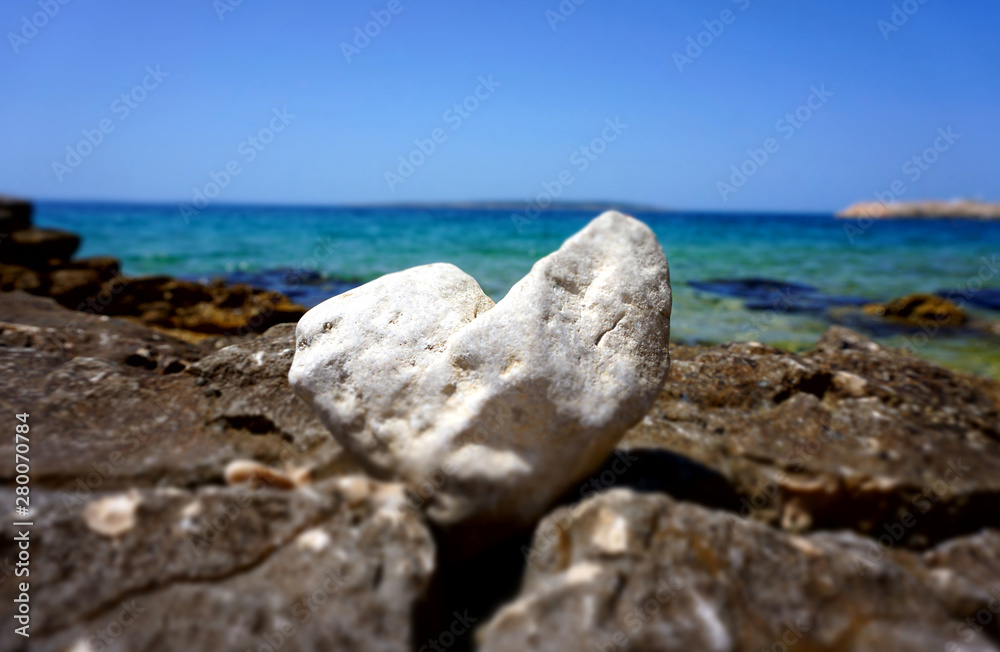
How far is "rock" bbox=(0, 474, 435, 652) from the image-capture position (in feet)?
6.53

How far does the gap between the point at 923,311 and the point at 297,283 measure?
10914 mm

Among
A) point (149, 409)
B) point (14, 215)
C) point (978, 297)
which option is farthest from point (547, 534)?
point (978, 297)

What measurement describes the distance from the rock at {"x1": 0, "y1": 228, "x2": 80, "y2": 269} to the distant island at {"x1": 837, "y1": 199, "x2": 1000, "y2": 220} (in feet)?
243

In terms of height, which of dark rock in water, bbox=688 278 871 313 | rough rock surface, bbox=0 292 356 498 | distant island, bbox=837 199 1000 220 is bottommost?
rough rock surface, bbox=0 292 356 498

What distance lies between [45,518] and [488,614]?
164cm

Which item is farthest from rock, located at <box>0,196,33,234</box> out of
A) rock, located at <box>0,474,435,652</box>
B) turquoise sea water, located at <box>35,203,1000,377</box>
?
rock, located at <box>0,474,435,652</box>

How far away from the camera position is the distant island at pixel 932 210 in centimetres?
7181

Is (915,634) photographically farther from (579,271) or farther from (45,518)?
(45,518)

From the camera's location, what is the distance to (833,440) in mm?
2869

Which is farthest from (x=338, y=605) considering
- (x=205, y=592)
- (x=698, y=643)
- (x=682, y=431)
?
(x=682, y=431)

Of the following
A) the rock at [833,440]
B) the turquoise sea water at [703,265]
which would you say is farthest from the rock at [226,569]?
the turquoise sea water at [703,265]

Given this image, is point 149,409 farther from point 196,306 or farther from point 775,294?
point 775,294

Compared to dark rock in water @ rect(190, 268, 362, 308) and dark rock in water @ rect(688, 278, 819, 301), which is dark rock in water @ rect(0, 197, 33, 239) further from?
dark rock in water @ rect(688, 278, 819, 301)

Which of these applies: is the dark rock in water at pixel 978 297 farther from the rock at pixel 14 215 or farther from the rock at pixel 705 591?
the rock at pixel 14 215
